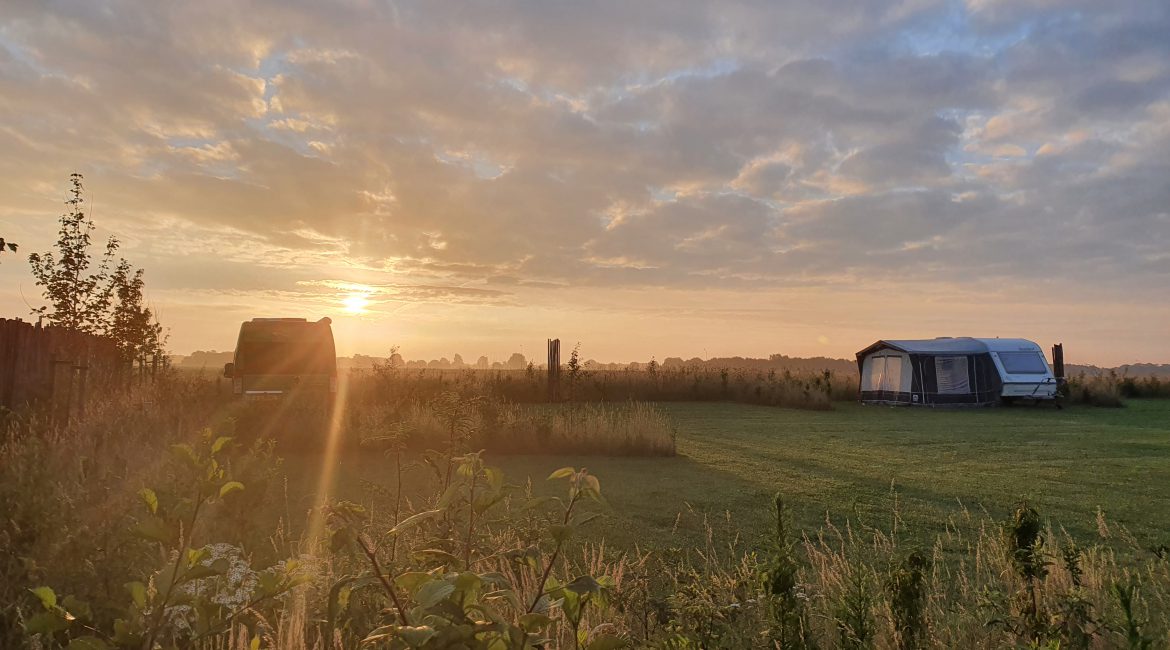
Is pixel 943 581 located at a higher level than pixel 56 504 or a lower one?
lower

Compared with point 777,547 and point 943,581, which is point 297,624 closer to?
point 777,547

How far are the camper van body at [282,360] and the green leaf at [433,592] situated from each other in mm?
11734

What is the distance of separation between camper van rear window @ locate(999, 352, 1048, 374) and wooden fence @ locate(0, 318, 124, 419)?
25209mm

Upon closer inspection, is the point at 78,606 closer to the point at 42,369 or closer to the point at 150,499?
the point at 150,499

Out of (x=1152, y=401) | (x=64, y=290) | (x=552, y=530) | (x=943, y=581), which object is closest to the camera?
(x=552, y=530)

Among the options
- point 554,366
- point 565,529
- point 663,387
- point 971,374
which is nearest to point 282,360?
point 554,366

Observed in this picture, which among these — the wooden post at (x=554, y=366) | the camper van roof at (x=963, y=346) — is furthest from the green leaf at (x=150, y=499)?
the camper van roof at (x=963, y=346)

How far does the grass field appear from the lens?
7.21m

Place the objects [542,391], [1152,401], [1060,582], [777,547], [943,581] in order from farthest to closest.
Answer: [1152,401]
[542,391]
[943,581]
[1060,582]
[777,547]

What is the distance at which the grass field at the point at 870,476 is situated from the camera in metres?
7.21

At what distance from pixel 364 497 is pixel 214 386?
11519 millimetres

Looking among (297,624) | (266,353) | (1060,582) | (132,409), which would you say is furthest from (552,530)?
(266,353)

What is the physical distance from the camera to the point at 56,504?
5.23 metres

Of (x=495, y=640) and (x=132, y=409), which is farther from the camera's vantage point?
(x=132, y=409)
